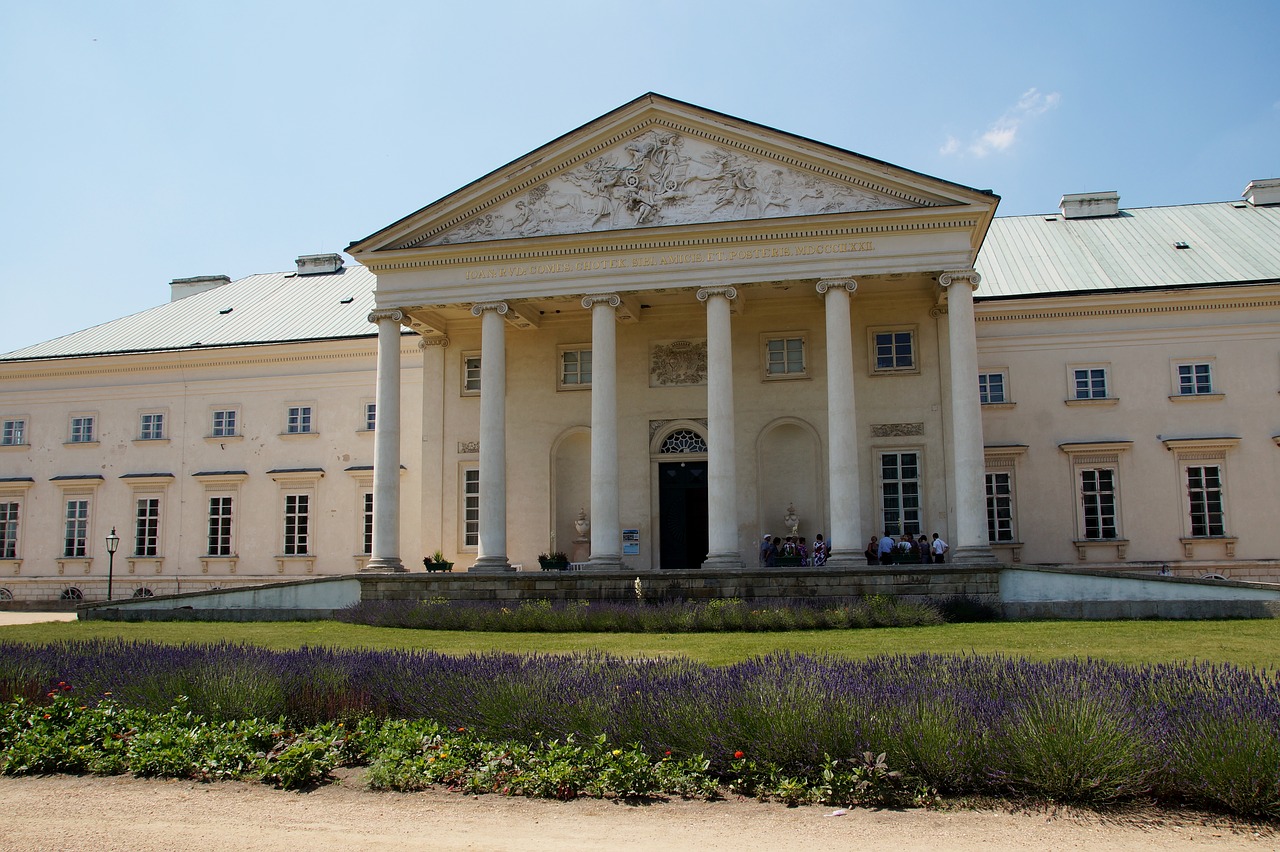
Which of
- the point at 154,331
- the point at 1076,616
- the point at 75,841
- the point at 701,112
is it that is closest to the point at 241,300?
the point at 154,331

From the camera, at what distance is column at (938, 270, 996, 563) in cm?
2533

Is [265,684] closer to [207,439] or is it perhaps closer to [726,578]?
[726,578]

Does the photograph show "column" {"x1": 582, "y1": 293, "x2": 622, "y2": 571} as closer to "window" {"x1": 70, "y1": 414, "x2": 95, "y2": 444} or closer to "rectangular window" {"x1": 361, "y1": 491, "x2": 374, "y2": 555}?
"rectangular window" {"x1": 361, "y1": 491, "x2": 374, "y2": 555}

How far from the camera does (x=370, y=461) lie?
36.1m

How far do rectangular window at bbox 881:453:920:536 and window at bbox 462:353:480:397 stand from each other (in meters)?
12.6

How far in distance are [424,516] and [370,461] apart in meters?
5.45

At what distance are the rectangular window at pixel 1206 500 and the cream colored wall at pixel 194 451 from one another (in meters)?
24.5

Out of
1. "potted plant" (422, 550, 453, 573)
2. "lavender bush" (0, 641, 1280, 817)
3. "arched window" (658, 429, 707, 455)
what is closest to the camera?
"lavender bush" (0, 641, 1280, 817)

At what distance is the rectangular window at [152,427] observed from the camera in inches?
1518

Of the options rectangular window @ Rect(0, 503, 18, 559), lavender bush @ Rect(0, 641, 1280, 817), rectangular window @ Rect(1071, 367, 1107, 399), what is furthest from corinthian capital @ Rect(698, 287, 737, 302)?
rectangular window @ Rect(0, 503, 18, 559)

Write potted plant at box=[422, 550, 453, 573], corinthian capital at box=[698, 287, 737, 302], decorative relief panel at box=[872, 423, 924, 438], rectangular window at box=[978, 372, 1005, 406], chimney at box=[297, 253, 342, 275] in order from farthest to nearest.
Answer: chimney at box=[297, 253, 342, 275] → rectangular window at box=[978, 372, 1005, 406] → decorative relief panel at box=[872, 423, 924, 438] → potted plant at box=[422, 550, 453, 573] → corinthian capital at box=[698, 287, 737, 302]

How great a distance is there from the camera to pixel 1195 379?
31.3 m

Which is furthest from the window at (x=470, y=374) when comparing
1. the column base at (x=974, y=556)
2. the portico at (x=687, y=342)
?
the column base at (x=974, y=556)

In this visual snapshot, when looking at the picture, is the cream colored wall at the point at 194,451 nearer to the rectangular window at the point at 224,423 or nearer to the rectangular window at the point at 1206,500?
the rectangular window at the point at 224,423
